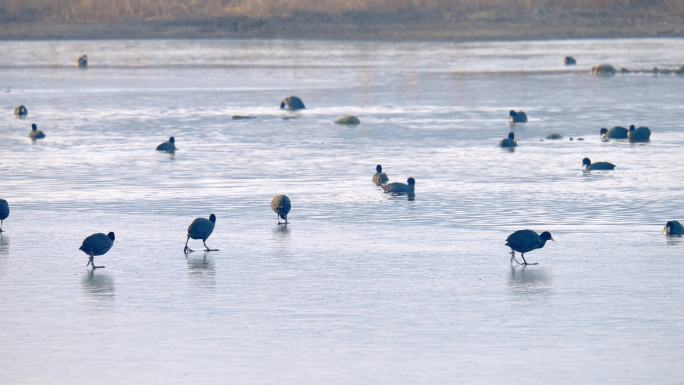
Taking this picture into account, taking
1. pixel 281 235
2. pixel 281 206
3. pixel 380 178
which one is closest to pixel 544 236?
pixel 281 235

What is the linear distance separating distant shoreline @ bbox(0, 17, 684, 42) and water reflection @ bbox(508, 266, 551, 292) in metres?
61.6

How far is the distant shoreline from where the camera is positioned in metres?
80.6

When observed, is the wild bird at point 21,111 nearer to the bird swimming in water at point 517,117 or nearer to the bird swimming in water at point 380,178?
the bird swimming in water at point 517,117

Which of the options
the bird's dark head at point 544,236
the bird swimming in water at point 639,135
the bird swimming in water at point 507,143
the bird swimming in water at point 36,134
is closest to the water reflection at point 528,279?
the bird's dark head at point 544,236

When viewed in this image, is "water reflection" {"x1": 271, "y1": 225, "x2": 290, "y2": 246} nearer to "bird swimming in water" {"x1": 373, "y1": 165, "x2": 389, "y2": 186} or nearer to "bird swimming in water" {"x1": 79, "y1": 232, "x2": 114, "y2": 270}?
"bird swimming in water" {"x1": 79, "y1": 232, "x2": 114, "y2": 270}

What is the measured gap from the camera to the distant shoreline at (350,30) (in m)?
80.6

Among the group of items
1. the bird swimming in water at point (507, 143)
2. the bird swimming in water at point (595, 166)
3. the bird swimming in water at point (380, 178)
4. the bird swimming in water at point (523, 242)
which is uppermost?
the bird swimming in water at point (507, 143)

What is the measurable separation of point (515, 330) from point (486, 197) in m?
10.1

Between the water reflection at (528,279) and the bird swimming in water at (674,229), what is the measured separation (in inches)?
114

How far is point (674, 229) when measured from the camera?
1967cm

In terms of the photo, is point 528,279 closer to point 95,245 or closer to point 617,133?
point 95,245

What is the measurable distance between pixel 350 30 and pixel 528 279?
221ft

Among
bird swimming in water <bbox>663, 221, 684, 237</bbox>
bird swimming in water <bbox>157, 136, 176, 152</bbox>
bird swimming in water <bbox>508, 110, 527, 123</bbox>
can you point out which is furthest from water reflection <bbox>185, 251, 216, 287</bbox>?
bird swimming in water <bbox>508, 110, 527, 123</bbox>

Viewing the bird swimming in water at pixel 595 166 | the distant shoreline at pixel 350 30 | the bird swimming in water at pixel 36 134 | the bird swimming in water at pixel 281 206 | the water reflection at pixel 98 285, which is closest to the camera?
the water reflection at pixel 98 285
